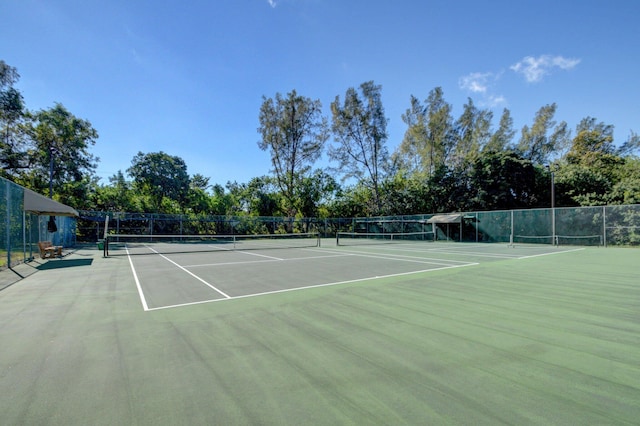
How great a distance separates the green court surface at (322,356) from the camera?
2.26 m

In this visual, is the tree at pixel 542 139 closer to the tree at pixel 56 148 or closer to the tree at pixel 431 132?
the tree at pixel 431 132

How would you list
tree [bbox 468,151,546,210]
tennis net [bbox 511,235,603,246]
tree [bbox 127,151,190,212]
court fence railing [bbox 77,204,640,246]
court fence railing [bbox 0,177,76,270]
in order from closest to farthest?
1. court fence railing [bbox 0,177,76,270]
2. court fence railing [bbox 77,204,640,246]
3. tennis net [bbox 511,235,603,246]
4. tree [bbox 468,151,546,210]
5. tree [bbox 127,151,190,212]

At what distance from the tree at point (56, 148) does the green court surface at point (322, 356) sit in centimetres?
2653

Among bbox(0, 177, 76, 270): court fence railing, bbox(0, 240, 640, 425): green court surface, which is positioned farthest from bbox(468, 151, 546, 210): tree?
bbox(0, 177, 76, 270): court fence railing

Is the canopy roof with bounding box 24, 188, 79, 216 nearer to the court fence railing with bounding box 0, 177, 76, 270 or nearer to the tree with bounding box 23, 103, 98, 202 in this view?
the court fence railing with bounding box 0, 177, 76, 270

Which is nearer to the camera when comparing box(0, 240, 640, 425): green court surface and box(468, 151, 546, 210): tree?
box(0, 240, 640, 425): green court surface

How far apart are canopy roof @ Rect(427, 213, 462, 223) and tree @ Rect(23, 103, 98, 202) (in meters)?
33.1

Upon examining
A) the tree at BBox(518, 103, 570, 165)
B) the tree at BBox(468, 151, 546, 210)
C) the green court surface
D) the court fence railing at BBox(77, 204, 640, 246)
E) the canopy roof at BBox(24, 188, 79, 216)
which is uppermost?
Result: the tree at BBox(518, 103, 570, 165)

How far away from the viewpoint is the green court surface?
2264mm

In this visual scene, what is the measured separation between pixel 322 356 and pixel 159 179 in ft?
114

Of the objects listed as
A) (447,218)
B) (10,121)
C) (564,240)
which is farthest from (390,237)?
(10,121)

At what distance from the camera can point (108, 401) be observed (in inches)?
94.7

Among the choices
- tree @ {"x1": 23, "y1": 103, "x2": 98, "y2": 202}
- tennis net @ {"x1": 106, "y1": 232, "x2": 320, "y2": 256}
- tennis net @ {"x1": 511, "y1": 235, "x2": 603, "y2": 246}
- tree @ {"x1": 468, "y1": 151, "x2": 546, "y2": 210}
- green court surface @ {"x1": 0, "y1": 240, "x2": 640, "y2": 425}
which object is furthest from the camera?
tree @ {"x1": 468, "y1": 151, "x2": 546, "y2": 210}

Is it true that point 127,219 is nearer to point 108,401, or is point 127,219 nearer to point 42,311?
point 42,311
